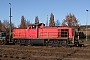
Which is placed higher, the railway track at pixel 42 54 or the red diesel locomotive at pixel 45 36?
the red diesel locomotive at pixel 45 36

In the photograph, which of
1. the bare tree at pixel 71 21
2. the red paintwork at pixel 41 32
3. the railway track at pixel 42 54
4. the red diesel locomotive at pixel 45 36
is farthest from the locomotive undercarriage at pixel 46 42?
the bare tree at pixel 71 21

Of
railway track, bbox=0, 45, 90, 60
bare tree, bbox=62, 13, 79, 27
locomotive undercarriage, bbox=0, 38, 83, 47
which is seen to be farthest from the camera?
bare tree, bbox=62, 13, 79, 27

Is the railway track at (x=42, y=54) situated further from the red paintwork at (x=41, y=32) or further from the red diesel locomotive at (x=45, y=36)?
the red paintwork at (x=41, y=32)

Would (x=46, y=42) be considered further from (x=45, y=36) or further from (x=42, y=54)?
(x=42, y=54)

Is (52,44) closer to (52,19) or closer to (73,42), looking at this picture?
(73,42)

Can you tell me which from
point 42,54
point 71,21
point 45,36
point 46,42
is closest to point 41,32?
point 45,36

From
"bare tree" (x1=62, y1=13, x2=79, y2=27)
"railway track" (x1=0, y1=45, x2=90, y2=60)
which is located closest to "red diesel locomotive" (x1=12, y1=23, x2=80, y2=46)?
"railway track" (x1=0, y1=45, x2=90, y2=60)

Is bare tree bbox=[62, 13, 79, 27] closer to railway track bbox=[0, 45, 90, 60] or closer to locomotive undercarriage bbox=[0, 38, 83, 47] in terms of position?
locomotive undercarriage bbox=[0, 38, 83, 47]

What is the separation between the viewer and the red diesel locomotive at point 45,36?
26.7m

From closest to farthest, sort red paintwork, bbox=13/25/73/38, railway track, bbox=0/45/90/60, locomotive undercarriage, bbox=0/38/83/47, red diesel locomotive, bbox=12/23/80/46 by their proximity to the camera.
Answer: railway track, bbox=0/45/90/60 < locomotive undercarriage, bbox=0/38/83/47 < red diesel locomotive, bbox=12/23/80/46 < red paintwork, bbox=13/25/73/38

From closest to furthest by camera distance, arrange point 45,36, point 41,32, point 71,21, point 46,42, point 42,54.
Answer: point 42,54
point 46,42
point 45,36
point 41,32
point 71,21

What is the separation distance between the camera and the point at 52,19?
84.9 meters

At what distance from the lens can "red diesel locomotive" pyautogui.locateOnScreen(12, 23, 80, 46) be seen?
26.7m

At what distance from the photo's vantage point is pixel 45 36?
27969mm
